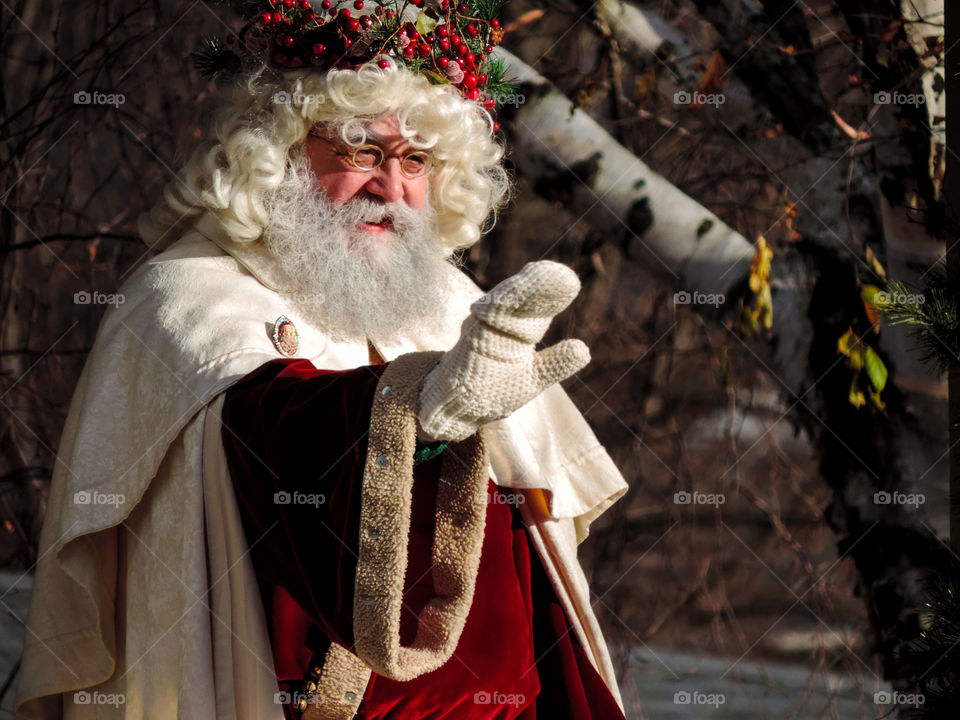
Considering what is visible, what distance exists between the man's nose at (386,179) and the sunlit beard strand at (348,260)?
29 millimetres

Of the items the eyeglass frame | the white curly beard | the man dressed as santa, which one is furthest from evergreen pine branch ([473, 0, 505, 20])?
the white curly beard

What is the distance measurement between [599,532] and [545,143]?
4.02 ft

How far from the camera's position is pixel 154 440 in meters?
1.70

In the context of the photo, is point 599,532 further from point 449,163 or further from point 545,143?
point 449,163

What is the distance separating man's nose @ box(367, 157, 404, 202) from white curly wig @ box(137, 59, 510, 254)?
0.06 meters

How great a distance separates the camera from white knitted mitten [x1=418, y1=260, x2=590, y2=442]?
122 cm

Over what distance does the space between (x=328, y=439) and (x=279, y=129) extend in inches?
31.0

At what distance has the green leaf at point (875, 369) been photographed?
10.1 feet

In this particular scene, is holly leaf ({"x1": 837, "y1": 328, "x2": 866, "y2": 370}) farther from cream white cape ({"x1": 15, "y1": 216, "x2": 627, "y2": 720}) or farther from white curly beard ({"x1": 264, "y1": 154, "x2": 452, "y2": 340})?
white curly beard ({"x1": 264, "y1": 154, "x2": 452, "y2": 340})

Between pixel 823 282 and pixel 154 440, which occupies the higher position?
pixel 154 440

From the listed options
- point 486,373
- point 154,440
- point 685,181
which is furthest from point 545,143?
point 486,373

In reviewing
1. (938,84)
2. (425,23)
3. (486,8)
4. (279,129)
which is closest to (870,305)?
(938,84)

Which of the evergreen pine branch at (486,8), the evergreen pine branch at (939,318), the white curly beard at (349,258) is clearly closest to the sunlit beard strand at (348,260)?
the white curly beard at (349,258)

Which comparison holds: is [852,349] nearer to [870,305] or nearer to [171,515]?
[870,305]
